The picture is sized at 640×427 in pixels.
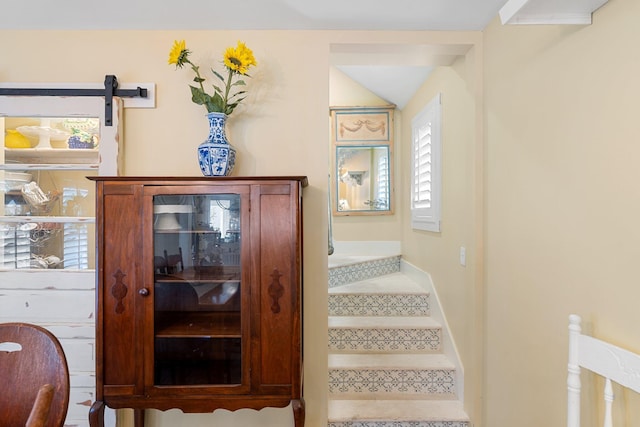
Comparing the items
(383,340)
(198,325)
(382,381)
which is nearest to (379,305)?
(383,340)

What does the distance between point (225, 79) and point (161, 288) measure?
1196mm

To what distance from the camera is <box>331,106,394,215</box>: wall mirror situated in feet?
13.0

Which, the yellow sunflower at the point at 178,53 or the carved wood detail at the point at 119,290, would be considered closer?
the carved wood detail at the point at 119,290

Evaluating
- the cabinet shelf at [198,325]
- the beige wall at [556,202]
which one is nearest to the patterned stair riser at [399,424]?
the beige wall at [556,202]

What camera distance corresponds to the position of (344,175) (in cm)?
401

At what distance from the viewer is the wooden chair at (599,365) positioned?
41.2 inches

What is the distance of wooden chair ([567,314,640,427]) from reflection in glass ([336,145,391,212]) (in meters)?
2.78

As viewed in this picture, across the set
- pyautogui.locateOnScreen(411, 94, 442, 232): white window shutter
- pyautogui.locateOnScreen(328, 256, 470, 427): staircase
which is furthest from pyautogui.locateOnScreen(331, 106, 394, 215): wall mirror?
pyautogui.locateOnScreen(328, 256, 470, 427): staircase

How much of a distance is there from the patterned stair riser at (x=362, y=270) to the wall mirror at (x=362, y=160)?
575mm

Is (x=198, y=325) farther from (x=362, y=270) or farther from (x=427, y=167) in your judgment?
(x=427, y=167)

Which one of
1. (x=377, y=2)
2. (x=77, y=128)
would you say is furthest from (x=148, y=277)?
(x=377, y=2)

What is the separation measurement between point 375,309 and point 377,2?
214 centimetres

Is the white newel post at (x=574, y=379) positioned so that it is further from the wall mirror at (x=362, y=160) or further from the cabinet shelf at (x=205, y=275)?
the wall mirror at (x=362, y=160)

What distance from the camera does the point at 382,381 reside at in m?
2.40
